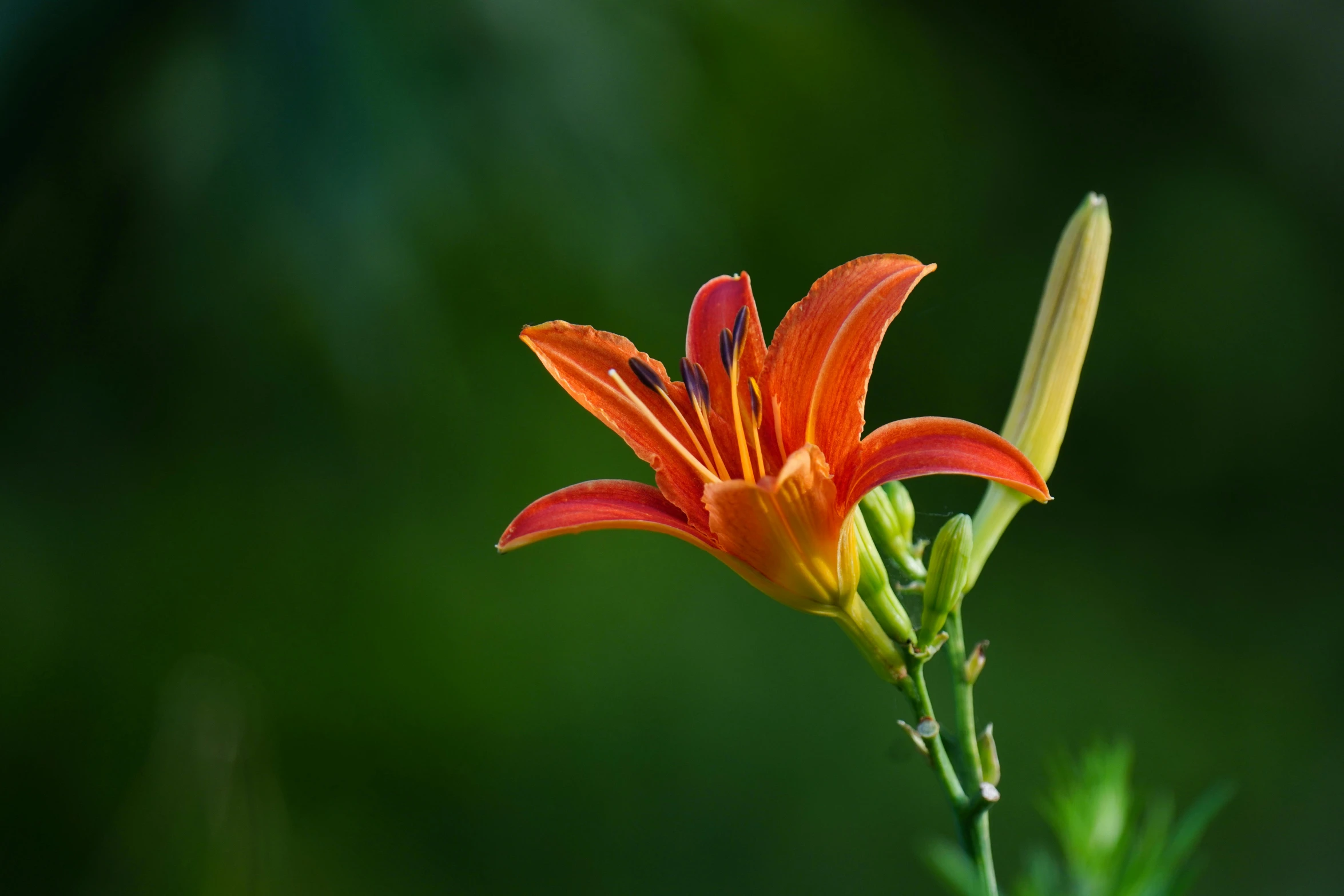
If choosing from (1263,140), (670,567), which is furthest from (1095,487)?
(670,567)

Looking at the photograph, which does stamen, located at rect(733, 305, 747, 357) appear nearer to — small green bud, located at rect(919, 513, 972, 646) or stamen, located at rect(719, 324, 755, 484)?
stamen, located at rect(719, 324, 755, 484)

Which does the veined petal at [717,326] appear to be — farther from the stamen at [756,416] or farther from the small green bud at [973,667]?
the small green bud at [973,667]

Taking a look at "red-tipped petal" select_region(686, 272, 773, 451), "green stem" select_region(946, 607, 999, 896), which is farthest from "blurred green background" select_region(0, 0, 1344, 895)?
"green stem" select_region(946, 607, 999, 896)

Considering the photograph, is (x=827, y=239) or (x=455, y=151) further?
(x=827, y=239)

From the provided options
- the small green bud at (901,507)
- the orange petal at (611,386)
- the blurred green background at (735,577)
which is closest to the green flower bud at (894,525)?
the small green bud at (901,507)

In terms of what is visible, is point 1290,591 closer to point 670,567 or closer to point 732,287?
point 670,567

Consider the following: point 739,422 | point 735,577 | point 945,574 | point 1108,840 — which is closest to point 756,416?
point 739,422

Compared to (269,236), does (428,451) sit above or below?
below

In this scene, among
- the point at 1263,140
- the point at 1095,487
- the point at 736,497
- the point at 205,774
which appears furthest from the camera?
the point at 1095,487
